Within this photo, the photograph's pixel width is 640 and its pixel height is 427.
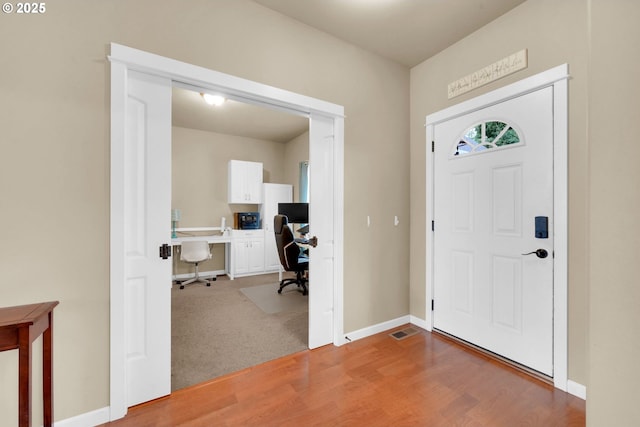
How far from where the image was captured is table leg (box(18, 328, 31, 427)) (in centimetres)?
109

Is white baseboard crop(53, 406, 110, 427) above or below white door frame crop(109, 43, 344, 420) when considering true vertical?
below

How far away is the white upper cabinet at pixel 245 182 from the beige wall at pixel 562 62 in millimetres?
3675

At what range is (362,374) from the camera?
6.57 ft

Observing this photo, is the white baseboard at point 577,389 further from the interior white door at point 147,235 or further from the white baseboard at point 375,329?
the interior white door at point 147,235

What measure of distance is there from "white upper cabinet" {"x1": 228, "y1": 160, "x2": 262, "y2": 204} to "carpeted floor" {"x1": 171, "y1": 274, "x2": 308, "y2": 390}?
6.18 feet

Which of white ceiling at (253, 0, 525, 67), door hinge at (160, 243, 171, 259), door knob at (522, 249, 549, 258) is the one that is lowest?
door knob at (522, 249, 549, 258)

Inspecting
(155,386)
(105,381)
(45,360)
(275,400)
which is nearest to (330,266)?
(275,400)

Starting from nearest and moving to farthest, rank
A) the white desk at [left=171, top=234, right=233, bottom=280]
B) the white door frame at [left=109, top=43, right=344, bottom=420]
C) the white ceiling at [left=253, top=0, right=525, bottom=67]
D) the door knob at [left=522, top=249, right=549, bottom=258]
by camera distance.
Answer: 1. the white door frame at [left=109, top=43, right=344, bottom=420]
2. the door knob at [left=522, top=249, right=549, bottom=258]
3. the white ceiling at [left=253, top=0, right=525, bottom=67]
4. the white desk at [left=171, top=234, right=233, bottom=280]

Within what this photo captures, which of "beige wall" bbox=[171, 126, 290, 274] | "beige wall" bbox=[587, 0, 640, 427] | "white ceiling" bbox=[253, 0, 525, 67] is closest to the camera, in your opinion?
"beige wall" bbox=[587, 0, 640, 427]

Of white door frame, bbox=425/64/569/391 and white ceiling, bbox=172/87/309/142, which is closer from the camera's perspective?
white door frame, bbox=425/64/569/391

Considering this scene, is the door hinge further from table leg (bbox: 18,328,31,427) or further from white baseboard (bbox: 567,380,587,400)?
white baseboard (bbox: 567,380,587,400)

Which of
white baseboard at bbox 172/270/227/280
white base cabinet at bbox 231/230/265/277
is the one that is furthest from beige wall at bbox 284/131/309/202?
white baseboard at bbox 172/270/227/280

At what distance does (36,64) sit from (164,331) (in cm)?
168

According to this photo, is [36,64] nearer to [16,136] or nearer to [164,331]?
[16,136]
